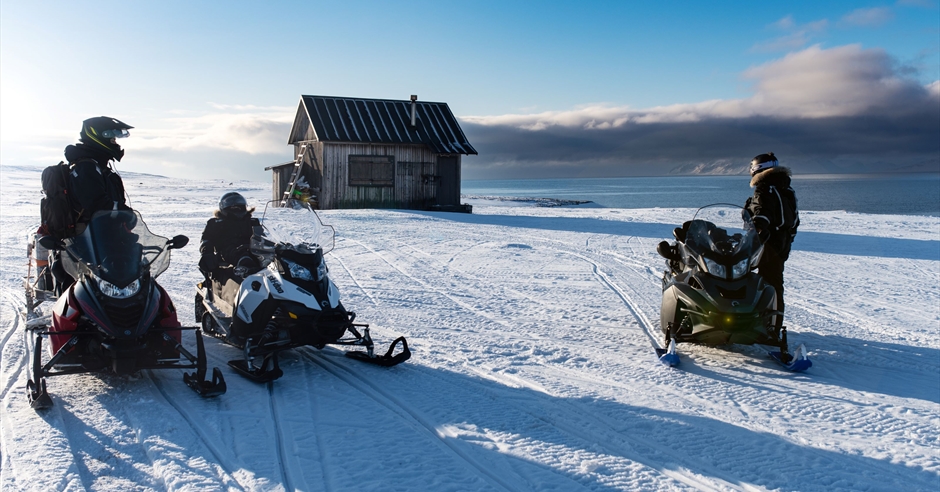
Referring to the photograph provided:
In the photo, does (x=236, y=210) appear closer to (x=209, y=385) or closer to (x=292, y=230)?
(x=292, y=230)

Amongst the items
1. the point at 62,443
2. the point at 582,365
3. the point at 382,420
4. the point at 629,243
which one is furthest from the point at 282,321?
the point at 629,243

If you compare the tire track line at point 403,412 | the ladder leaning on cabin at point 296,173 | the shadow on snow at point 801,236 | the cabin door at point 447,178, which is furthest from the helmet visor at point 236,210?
the cabin door at point 447,178

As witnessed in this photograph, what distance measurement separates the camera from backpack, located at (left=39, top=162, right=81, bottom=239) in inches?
217

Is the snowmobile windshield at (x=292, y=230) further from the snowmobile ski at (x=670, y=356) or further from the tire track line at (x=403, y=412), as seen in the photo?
the snowmobile ski at (x=670, y=356)

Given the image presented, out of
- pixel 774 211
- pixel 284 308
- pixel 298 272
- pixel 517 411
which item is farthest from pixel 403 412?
pixel 774 211

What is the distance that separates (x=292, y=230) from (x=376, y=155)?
18745 mm

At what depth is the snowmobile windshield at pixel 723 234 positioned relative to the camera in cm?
608

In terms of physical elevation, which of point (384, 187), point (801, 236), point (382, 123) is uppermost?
point (382, 123)

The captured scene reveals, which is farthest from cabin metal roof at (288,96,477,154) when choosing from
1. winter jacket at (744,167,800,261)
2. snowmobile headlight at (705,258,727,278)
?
snowmobile headlight at (705,258,727,278)

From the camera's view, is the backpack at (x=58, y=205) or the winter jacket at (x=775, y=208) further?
the winter jacket at (x=775, y=208)

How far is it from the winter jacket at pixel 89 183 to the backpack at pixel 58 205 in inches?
2.0

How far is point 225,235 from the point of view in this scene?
22.4 ft

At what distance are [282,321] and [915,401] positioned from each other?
5.07m

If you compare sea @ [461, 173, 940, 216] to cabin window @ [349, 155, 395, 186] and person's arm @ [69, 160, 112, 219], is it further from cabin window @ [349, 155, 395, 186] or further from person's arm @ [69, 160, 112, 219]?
person's arm @ [69, 160, 112, 219]
